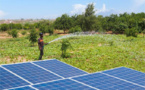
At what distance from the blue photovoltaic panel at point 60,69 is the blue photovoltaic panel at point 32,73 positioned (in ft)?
1.61

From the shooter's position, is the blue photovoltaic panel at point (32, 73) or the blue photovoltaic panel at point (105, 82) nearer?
the blue photovoltaic panel at point (105, 82)

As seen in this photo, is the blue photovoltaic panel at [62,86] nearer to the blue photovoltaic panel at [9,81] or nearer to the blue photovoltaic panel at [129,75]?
the blue photovoltaic panel at [9,81]

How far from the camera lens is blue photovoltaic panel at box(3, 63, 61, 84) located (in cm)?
838

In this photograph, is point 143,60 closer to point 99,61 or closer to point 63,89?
point 99,61

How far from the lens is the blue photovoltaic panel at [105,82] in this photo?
7.11m

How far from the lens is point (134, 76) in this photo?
8.72 metres

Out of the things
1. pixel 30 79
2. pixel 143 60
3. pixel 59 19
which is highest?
pixel 59 19

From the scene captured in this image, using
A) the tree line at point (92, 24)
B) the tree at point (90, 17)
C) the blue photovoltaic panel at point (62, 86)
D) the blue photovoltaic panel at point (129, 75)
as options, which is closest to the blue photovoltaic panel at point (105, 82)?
the blue photovoltaic panel at point (62, 86)

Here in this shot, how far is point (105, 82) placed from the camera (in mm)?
7664

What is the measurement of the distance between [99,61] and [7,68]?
1047 centimetres

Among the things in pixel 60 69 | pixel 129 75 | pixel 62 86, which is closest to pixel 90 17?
pixel 60 69

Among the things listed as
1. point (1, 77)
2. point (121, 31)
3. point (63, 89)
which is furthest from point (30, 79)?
point (121, 31)

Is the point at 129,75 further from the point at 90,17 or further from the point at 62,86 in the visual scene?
the point at 90,17

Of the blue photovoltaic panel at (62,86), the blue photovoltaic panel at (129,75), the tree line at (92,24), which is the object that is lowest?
the blue photovoltaic panel at (129,75)
